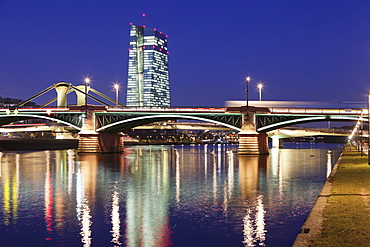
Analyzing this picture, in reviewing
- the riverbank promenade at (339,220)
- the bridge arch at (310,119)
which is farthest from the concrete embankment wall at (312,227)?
the bridge arch at (310,119)

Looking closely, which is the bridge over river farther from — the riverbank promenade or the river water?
the riverbank promenade

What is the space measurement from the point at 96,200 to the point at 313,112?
60.8 meters

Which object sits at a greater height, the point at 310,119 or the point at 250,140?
the point at 310,119

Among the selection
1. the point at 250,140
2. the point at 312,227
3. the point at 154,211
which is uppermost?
the point at 250,140

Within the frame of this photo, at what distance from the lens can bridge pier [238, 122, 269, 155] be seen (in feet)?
278

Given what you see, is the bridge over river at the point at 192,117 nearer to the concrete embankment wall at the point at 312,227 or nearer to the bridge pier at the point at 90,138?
the bridge pier at the point at 90,138

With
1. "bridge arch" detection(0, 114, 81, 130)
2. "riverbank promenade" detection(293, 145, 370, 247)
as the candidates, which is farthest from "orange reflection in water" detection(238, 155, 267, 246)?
"bridge arch" detection(0, 114, 81, 130)

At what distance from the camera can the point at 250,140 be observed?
85750mm

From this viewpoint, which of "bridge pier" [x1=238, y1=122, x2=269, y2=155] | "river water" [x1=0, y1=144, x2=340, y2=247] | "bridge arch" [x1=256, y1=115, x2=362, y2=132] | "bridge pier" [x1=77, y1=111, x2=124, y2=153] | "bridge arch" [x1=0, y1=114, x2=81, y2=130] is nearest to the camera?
"river water" [x1=0, y1=144, x2=340, y2=247]

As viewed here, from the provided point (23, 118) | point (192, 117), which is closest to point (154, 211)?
point (192, 117)

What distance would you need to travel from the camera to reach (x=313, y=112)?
8381cm

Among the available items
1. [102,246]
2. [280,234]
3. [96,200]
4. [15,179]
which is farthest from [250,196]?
[15,179]

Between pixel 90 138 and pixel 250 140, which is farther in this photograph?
pixel 90 138

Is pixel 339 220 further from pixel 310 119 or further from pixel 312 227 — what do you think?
pixel 310 119
